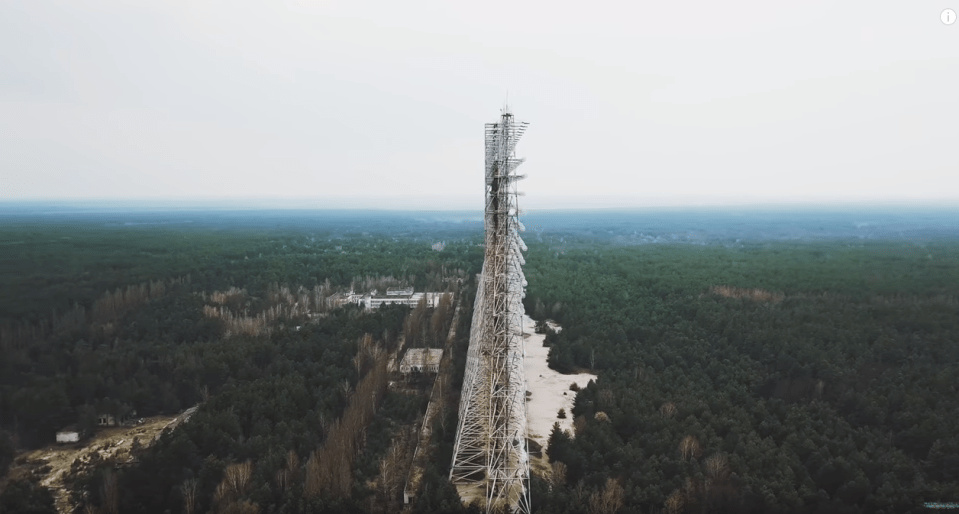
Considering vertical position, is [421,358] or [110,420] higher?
[421,358]

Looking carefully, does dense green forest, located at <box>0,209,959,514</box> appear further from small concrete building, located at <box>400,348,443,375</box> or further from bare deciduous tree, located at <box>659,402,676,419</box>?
small concrete building, located at <box>400,348,443,375</box>

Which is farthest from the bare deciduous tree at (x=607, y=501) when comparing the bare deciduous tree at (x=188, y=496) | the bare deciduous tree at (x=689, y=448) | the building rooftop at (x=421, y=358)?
the building rooftop at (x=421, y=358)

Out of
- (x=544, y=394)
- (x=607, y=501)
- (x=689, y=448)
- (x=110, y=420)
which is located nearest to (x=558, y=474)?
(x=607, y=501)

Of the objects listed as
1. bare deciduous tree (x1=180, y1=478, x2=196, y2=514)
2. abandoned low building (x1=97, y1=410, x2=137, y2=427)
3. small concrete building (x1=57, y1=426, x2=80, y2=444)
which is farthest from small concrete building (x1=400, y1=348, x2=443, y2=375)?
small concrete building (x1=57, y1=426, x2=80, y2=444)

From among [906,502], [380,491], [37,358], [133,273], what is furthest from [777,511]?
[133,273]

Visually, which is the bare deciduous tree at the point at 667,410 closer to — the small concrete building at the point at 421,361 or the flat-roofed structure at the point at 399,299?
the small concrete building at the point at 421,361

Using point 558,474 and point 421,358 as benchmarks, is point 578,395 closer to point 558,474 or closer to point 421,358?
point 558,474
